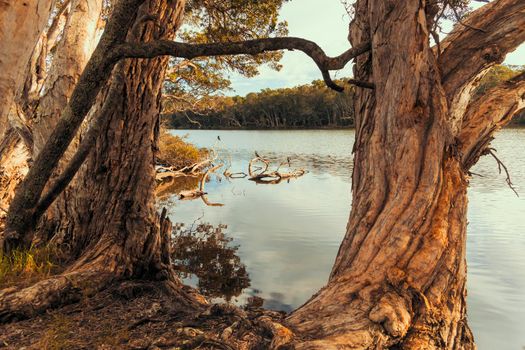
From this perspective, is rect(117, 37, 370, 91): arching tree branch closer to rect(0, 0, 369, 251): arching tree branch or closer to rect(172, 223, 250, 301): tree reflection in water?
rect(0, 0, 369, 251): arching tree branch

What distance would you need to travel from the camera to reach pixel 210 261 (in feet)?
23.0

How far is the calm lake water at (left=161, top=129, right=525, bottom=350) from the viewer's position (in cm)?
527

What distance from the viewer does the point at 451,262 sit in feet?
8.93

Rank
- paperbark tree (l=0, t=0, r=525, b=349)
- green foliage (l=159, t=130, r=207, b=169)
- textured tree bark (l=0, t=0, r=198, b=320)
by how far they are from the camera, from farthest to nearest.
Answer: green foliage (l=159, t=130, r=207, b=169) → textured tree bark (l=0, t=0, r=198, b=320) → paperbark tree (l=0, t=0, r=525, b=349)

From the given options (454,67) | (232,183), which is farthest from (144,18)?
(232,183)

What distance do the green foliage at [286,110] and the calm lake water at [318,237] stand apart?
160ft

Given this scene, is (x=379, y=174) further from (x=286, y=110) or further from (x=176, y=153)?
(x=286, y=110)

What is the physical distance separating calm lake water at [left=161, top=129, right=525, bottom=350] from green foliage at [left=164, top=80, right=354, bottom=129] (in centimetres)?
4873

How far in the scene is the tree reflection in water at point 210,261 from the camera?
5.88m

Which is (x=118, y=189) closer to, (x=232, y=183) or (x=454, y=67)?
(x=454, y=67)

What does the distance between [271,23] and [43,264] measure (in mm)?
6870

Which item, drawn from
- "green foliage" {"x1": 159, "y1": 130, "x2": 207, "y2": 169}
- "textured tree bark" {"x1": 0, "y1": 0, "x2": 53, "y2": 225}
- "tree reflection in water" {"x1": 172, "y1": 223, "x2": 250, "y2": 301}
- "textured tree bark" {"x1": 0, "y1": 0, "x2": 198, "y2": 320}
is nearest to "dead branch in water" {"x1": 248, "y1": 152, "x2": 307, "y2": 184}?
"green foliage" {"x1": 159, "y1": 130, "x2": 207, "y2": 169}

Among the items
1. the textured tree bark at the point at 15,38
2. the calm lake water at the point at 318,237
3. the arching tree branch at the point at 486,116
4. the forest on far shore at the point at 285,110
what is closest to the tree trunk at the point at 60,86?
the calm lake water at the point at 318,237

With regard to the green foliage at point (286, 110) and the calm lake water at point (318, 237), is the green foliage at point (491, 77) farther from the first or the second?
the green foliage at point (286, 110)
